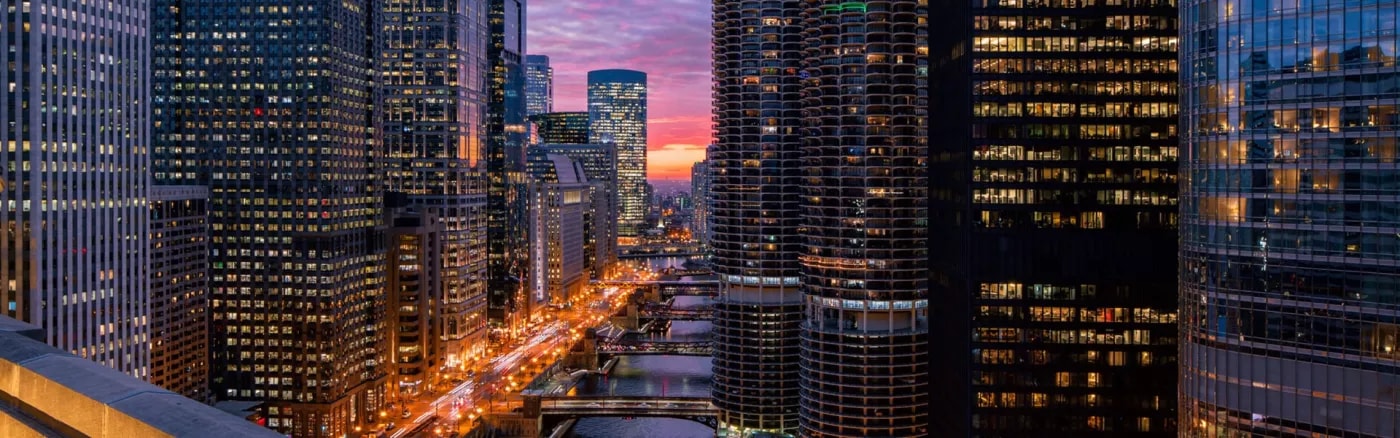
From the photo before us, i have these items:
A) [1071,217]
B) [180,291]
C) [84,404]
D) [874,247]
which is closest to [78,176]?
[180,291]

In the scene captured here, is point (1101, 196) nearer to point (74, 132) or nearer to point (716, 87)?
point (716, 87)

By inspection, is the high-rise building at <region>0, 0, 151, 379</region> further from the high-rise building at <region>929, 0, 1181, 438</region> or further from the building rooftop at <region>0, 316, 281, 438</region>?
the building rooftop at <region>0, 316, 281, 438</region>

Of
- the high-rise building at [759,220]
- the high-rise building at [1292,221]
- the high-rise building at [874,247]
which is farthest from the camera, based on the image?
the high-rise building at [759,220]

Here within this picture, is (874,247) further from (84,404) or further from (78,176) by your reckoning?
(84,404)

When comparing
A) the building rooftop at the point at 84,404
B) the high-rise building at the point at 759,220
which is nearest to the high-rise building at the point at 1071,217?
the high-rise building at the point at 759,220

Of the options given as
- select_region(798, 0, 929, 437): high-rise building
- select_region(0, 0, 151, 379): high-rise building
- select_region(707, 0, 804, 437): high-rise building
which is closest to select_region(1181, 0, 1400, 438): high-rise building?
select_region(798, 0, 929, 437): high-rise building

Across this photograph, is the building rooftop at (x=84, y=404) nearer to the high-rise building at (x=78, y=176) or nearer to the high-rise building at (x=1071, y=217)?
the high-rise building at (x=1071, y=217)
